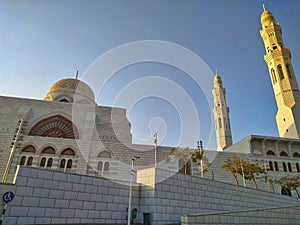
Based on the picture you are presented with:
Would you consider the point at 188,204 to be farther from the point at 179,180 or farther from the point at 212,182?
the point at 212,182

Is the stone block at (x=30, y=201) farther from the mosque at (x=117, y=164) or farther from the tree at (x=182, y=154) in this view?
the tree at (x=182, y=154)

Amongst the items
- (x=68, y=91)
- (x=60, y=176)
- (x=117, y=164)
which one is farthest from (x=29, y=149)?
(x=60, y=176)

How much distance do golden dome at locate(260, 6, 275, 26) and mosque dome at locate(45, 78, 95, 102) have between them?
1702 inches

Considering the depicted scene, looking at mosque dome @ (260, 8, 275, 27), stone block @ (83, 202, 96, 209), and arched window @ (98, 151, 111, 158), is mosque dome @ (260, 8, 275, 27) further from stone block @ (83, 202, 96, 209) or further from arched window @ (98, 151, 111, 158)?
stone block @ (83, 202, 96, 209)

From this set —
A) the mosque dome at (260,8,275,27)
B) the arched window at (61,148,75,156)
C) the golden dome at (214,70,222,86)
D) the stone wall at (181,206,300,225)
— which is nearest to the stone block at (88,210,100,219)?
the stone wall at (181,206,300,225)

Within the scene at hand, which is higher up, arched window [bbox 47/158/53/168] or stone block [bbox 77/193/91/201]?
arched window [bbox 47/158/53/168]

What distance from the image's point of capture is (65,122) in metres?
29.2

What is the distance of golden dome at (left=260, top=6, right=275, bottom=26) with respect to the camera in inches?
1856

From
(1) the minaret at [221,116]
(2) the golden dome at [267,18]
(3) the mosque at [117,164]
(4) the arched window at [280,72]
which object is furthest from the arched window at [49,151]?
(2) the golden dome at [267,18]

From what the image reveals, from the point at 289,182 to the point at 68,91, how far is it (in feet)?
124

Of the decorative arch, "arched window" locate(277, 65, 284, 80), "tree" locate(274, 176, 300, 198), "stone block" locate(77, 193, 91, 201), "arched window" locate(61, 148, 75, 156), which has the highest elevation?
"arched window" locate(277, 65, 284, 80)

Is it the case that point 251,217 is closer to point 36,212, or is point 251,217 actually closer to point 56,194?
point 56,194

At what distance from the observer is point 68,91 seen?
36.6 meters

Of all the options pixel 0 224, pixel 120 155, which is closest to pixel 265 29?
pixel 120 155
